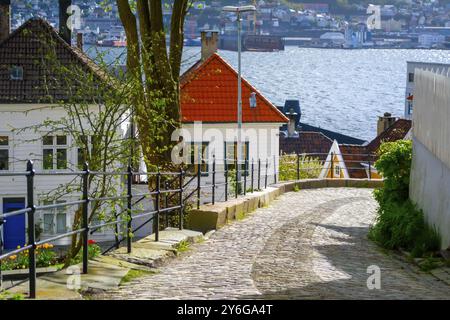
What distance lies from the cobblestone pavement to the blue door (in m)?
20.1

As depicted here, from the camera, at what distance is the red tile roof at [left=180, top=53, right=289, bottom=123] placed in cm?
4809

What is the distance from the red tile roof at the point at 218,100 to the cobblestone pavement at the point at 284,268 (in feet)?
92.5

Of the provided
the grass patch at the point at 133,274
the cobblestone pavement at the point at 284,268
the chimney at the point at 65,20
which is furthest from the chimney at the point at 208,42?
the grass patch at the point at 133,274

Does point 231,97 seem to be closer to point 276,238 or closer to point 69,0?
point 69,0

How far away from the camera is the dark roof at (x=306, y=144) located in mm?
69688

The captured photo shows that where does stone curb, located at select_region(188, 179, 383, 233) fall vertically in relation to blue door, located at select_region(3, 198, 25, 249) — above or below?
above

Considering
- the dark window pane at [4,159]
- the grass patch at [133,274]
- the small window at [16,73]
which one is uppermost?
the small window at [16,73]

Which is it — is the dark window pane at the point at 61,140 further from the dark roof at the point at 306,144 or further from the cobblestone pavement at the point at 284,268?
the dark roof at the point at 306,144

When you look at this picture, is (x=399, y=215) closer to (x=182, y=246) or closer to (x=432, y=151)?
(x=432, y=151)

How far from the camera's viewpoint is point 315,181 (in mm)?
31266

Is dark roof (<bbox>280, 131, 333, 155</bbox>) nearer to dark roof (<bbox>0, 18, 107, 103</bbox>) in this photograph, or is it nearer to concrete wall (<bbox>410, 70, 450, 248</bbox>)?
dark roof (<bbox>0, 18, 107, 103</bbox>)

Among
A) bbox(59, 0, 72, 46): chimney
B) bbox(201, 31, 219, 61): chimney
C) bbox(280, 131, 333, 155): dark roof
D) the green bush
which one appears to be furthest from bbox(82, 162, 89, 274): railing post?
bbox(280, 131, 333, 155): dark roof

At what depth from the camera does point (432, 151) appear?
49.7ft

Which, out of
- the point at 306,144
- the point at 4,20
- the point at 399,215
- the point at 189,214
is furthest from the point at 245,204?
the point at 306,144
